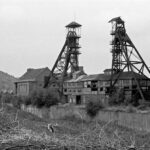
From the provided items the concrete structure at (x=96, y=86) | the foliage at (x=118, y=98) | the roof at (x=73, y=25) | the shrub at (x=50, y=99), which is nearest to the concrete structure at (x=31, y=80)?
the concrete structure at (x=96, y=86)

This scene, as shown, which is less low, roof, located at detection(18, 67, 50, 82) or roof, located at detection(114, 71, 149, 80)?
roof, located at detection(18, 67, 50, 82)

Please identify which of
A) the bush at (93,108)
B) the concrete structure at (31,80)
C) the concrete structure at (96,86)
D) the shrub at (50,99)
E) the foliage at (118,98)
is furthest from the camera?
the concrete structure at (31,80)

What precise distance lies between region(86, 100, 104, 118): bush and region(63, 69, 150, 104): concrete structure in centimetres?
296

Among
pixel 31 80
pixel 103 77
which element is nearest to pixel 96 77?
pixel 103 77

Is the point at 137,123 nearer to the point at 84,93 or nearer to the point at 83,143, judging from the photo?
the point at 84,93

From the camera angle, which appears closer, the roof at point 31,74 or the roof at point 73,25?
the roof at point 73,25

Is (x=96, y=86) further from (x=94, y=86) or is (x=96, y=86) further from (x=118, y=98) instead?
(x=118, y=98)

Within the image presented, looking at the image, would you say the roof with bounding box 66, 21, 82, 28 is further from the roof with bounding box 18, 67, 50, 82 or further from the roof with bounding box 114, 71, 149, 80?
the roof with bounding box 18, 67, 50, 82

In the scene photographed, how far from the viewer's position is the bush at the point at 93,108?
113 ft

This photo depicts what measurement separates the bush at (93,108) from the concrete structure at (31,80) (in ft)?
72.4

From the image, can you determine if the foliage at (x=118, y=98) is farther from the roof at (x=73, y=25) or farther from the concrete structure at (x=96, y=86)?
the roof at (x=73, y=25)

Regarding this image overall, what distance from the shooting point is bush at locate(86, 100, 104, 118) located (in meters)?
34.3

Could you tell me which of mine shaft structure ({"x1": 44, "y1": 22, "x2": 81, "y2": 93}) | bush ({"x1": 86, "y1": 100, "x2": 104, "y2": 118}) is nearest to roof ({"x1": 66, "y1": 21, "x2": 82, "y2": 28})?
mine shaft structure ({"x1": 44, "y1": 22, "x2": 81, "y2": 93})

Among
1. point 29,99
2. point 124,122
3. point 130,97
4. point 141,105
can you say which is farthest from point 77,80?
point 124,122
